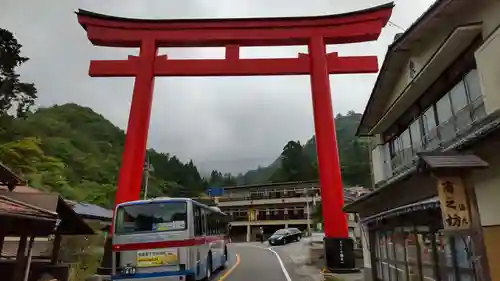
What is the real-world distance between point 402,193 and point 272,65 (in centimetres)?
1121

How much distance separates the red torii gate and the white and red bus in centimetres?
558

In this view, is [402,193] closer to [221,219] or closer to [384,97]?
[384,97]

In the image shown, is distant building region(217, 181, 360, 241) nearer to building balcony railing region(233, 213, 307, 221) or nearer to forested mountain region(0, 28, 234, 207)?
building balcony railing region(233, 213, 307, 221)

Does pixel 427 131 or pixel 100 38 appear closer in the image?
pixel 427 131

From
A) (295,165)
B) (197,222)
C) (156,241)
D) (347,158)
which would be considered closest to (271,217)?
(295,165)

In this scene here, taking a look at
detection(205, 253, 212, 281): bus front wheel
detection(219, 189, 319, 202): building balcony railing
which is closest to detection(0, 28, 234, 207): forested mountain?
detection(219, 189, 319, 202): building balcony railing

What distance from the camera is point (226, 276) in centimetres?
1614

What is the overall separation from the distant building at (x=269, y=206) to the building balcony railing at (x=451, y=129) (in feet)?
168

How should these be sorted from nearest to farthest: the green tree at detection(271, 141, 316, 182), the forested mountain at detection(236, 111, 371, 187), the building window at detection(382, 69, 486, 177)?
the building window at detection(382, 69, 486, 177), the forested mountain at detection(236, 111, 371, 187), the green tree at detection(271, 141, 316, 182)

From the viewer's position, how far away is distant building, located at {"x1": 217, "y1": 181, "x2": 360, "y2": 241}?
6272 cm

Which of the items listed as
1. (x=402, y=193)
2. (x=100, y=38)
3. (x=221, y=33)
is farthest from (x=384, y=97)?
(x=100, y=38)

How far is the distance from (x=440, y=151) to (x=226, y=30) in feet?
47.3

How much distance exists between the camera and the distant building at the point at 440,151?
5414mm

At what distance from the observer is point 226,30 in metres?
18.4
